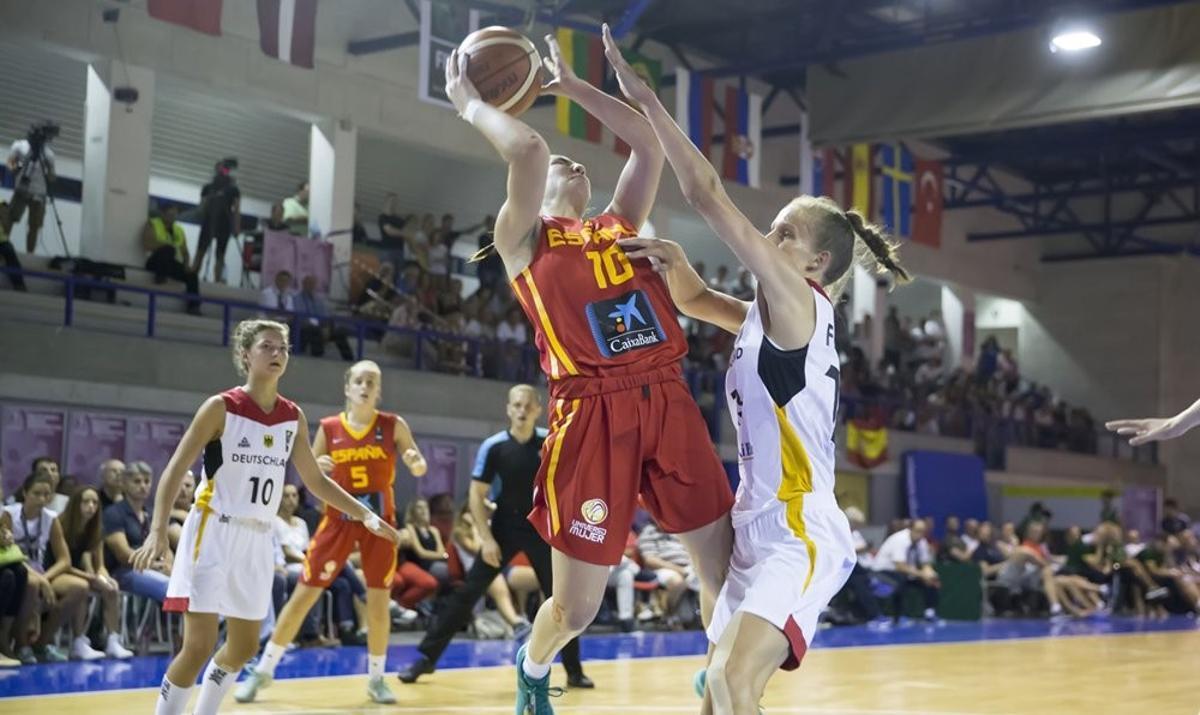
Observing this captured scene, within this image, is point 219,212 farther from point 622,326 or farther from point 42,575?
point 622,326

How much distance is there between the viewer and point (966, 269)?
28.7 metres

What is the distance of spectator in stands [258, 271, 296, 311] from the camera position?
49.4 ft

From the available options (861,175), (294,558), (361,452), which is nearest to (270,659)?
(361,452)

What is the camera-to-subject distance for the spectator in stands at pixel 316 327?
14984 mm

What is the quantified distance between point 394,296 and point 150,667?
809cm

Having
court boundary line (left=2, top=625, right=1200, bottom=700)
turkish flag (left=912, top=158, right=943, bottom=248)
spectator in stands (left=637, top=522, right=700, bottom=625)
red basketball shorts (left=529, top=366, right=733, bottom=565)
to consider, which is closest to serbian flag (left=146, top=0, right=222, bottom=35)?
spectator in stands (left=637, top=522, right=700, bottom=625)

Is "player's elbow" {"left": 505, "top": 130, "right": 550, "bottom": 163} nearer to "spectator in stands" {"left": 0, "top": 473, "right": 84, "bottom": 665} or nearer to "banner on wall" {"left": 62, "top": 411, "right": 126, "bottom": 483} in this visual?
"spectator in stands" {"left": 0, "top": 473, "right": 84, "bottom": 665}

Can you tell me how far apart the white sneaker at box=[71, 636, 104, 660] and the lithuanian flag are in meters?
7.73

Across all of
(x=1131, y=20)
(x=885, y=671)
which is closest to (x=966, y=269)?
(x=1131, y=20)

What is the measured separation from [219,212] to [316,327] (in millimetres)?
2056

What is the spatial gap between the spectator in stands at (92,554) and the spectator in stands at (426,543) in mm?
2982

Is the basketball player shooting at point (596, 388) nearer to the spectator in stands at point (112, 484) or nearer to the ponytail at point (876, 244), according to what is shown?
the ponytail at point (876, 244)

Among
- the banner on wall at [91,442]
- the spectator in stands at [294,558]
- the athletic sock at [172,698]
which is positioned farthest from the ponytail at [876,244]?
the banner on wall at [91,442]

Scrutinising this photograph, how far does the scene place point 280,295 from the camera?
15133 mm
